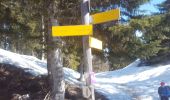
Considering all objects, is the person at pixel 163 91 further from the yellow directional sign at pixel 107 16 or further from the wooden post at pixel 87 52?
the yellow directional sign at pixel 107 16

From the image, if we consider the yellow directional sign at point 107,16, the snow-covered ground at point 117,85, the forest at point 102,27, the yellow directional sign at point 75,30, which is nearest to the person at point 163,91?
the forest at point 102,27

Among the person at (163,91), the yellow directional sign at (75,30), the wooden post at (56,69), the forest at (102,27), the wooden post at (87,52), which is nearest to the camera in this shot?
the yellow directional sign at (75,30)

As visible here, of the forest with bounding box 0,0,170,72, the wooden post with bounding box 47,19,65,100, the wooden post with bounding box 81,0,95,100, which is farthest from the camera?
the forest with bounding box 0,0,170,72

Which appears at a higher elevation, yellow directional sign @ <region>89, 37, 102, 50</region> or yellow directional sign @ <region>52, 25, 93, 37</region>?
yellow directional sign @ <region>52, 25, 93, 37</region>

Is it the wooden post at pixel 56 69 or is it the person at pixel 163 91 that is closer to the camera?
the wooden post at pixel 56 69

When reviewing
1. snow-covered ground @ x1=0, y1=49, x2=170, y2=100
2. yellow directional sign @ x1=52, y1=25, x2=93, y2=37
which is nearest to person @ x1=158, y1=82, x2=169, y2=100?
snow-covered ground @ x1=0, y1=49, x2=170, y2=100

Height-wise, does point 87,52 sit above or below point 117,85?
above

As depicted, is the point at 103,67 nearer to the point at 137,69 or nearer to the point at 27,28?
the point at 137,69

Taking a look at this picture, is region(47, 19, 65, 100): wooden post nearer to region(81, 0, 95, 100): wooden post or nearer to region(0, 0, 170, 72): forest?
region(0, 0, 170, 72): forest

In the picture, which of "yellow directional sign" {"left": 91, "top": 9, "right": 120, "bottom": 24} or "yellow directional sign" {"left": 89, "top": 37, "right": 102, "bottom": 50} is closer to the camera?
"yellow directional sign" {"left": 91, "top": 9, "right": 120, "bottom": 24}

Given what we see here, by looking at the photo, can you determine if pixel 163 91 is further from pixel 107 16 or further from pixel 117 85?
pixel 107 16

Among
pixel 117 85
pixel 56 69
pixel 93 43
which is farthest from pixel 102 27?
pixel 117 85

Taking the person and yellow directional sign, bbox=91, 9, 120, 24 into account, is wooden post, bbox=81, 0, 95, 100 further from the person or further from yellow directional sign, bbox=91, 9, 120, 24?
the person

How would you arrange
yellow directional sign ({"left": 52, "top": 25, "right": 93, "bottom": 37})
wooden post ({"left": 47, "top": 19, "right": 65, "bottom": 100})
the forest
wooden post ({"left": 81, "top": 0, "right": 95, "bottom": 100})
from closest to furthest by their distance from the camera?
1. yellow directional sign ({"left": 52, "top": 25, "right": 93, "bottom": 37})
2. wooden post ({"left": 81, "top": 0, "right": 95, "bottom": 100})
3. wooden post ({"left": 47, "top": 19, "right": 65, "bottom": 100})
4. the forest
